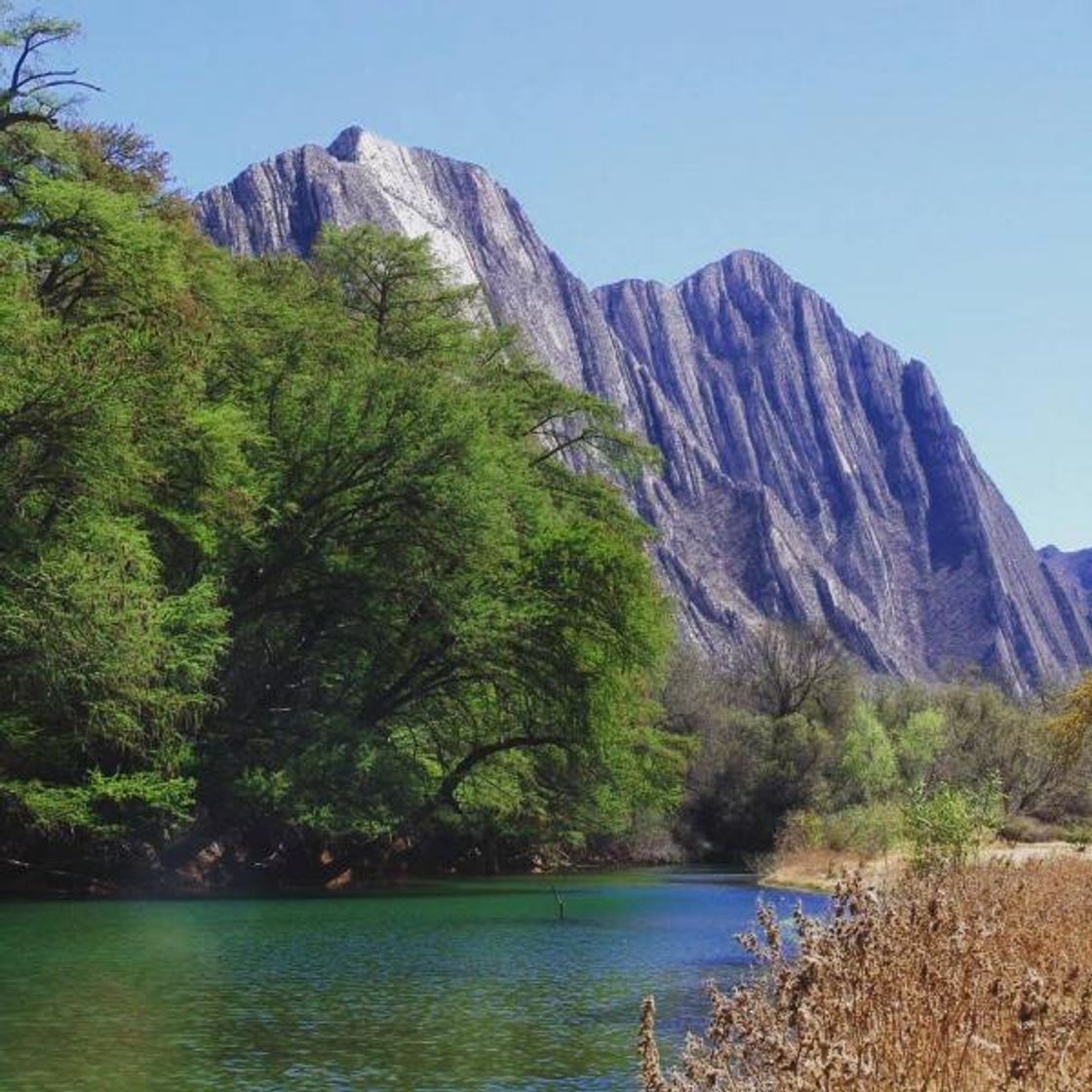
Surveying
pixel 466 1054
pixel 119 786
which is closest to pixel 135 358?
pixel 119 786

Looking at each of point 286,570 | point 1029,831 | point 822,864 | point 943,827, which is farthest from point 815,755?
point 943,827

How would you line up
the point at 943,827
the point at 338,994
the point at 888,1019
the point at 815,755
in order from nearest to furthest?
the point at 888,1019, the point at 338,994, the point at 943,827, the point at 815,755

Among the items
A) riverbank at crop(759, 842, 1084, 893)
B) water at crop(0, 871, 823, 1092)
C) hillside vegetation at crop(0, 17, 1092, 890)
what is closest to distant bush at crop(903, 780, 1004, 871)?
hillside vegetation at crop(0, 17, 1092, 890)

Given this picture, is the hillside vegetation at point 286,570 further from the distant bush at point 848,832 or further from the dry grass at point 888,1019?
the dry grass at point 888,1019

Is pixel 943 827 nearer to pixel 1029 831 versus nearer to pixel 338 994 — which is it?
pixel 338 994

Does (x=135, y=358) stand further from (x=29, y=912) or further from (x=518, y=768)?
(x=518, y=768)

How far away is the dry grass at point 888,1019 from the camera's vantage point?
216 inches

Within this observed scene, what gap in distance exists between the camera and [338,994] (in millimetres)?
18188

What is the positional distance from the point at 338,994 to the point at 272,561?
926 inches

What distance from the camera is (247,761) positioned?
39.2 m

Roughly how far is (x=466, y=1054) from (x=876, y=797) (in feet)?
217

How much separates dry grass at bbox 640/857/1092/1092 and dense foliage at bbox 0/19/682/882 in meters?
24.3

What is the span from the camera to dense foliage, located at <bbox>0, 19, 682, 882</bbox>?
3028 centimetres

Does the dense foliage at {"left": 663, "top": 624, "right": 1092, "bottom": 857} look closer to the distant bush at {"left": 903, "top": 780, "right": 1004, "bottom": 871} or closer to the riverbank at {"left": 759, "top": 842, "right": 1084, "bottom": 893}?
the riverbank at {"left": 759, "top": 842, "right": 1084, "bottom": 893}
